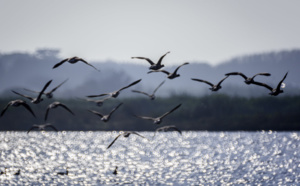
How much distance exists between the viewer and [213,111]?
498ft

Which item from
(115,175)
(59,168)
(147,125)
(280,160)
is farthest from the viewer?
(147,125)

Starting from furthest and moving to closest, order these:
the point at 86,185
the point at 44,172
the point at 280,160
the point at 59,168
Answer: the point at 280,160 → the point at 59,168 → the point at 44,172 → the point at 86,185

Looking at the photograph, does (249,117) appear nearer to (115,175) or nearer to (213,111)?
(213,111)

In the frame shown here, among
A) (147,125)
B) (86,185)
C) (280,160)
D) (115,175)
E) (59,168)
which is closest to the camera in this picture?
(86,185)

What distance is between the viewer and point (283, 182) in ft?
191

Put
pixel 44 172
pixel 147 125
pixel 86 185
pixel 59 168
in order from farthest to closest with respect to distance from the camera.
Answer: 1. pixel 147 125
2. pixel 59 168
3. pixel 44 172
4. pixel 86 185

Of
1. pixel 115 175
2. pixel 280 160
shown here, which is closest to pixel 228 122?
pixel 280 160

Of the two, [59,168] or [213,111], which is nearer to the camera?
[59,168]

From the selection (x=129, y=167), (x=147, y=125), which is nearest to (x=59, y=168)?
(x=129, y=167)

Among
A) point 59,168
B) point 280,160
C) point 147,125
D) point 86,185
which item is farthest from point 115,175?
point 147,125

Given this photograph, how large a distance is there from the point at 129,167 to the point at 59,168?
12.1 meters

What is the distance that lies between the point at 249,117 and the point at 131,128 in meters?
43.1

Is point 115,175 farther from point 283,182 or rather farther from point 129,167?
point 283,182

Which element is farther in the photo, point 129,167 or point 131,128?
point 131,128
